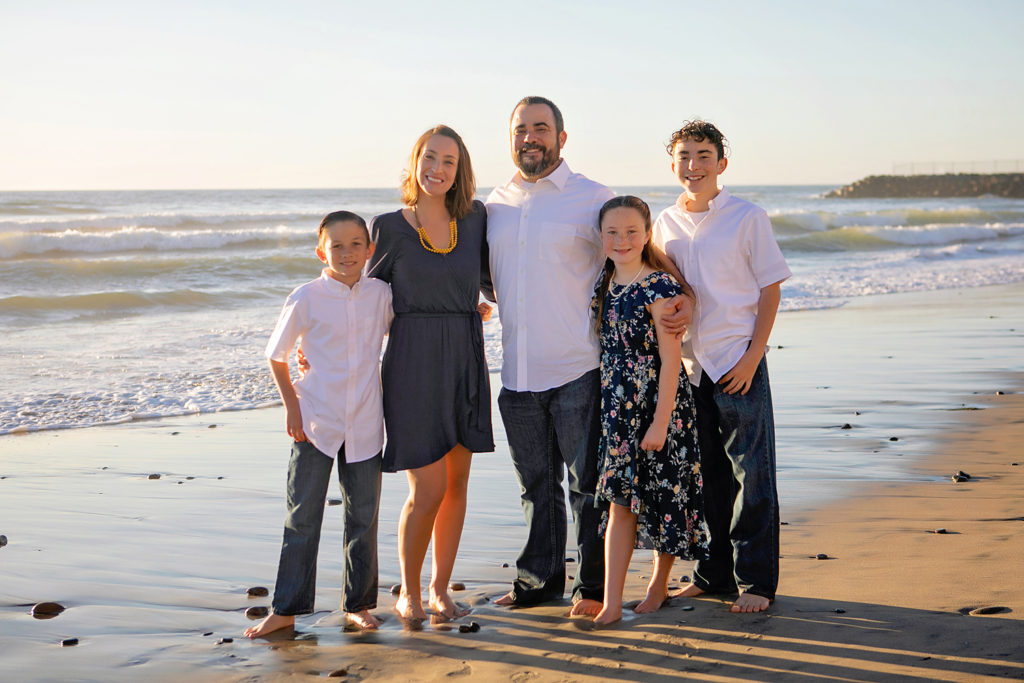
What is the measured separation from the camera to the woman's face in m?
3.71

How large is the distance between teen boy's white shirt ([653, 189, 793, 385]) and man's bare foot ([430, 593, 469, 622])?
1286 millimetres

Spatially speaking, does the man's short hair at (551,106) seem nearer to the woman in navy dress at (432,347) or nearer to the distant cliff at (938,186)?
the woman in navy dress at (432,347)

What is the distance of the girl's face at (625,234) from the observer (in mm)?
3543

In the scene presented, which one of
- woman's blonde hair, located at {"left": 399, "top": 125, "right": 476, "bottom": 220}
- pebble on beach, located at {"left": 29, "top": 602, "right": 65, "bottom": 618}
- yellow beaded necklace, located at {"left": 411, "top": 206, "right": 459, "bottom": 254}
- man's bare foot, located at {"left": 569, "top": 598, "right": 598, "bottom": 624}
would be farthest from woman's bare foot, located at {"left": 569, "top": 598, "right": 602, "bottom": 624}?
pebble on beach, located at {"left": 29, "top": 602, "right": 65, "bottom": 618}

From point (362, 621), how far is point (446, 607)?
0.32 metres

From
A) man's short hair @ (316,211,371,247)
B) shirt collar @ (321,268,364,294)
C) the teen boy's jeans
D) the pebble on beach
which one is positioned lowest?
the pebble on beach

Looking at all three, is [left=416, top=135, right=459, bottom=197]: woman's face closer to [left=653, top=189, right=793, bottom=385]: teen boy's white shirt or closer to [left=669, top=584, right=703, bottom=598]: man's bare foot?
[left=653, top=189, right=793, bottom=385]: teen boy's white shirt

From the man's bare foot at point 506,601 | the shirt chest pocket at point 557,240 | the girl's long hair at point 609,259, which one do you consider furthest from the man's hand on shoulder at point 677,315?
the man's bare foot at point 506,601

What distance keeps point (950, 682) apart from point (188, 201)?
154 ft

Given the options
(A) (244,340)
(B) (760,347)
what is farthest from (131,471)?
(A) (244,340)

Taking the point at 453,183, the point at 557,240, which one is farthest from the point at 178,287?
the point at 557,240

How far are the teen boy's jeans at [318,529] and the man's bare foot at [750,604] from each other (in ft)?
4.36

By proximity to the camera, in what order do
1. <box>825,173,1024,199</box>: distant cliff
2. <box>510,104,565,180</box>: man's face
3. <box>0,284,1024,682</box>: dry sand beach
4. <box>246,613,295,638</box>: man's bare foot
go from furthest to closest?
<box>825,173,1024,199</box>: distant cliff
<box>510,104,565,180</box>: man's face
<box>246,613,295,638</box>: man's bare foot
<box>0,284,1024,682</box>: dry sand beach

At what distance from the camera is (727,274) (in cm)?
357
